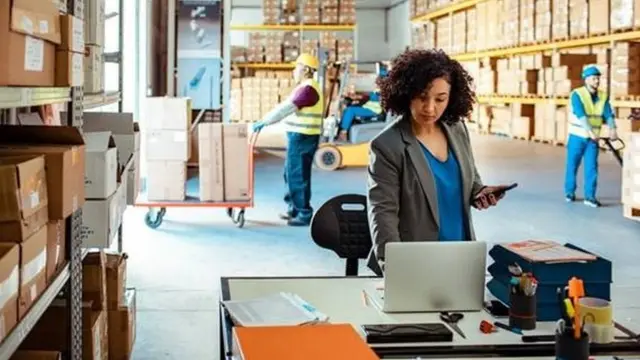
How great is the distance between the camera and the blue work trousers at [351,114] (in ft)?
47.6

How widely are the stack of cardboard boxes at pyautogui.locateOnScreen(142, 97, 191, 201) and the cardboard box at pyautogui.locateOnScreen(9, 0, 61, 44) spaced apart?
16.3ft

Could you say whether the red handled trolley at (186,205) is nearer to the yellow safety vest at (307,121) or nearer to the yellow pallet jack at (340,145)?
the yellow safety vest at (307,121)

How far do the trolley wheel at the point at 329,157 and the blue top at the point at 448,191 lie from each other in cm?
938

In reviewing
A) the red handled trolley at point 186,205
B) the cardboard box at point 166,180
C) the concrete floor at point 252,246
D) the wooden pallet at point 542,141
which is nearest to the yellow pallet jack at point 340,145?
the concrete floor at point 252,246

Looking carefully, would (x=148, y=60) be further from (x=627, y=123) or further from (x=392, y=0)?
(x=392, y=0)

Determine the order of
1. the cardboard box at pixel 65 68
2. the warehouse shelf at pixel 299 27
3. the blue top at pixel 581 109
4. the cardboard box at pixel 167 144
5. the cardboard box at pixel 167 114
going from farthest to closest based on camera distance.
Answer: the warehouse shelf at pixel 299 27, the blue top at pixel 581 109, the cardboard box at pixel 167 144, the cardboard box at pixel 167 114, the cardboard box at pixel 65 68

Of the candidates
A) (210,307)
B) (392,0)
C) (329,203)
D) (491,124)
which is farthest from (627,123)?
(392,0)

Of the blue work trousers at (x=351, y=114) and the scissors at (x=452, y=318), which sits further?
the blue work trousers at (x=351, y=114)

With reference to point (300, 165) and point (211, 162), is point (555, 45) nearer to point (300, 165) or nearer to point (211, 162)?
point (300, 165)

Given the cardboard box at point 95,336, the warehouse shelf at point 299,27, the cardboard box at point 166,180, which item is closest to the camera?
the cardboard box at point 95,336

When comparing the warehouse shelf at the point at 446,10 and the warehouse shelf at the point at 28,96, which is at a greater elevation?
the warehouse shelf at the point at 446,10

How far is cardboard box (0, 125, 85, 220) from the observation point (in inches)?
94.0

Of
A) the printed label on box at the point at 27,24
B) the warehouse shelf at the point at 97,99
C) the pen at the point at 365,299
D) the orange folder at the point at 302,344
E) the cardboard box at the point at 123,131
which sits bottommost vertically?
the pen at the point at 365,299

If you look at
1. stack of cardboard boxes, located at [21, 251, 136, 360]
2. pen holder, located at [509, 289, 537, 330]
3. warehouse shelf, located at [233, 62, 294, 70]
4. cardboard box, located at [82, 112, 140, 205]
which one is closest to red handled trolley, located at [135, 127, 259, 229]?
stack of cardboard boxes, located at [21, 251, 136, 360]
